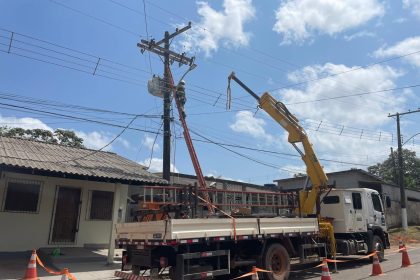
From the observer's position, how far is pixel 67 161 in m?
14.7

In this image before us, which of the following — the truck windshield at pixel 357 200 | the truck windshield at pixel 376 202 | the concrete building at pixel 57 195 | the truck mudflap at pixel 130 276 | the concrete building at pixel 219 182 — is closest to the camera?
the truck mudflap at pixel 130 276

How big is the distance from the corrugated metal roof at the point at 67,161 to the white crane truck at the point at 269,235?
3884 mm

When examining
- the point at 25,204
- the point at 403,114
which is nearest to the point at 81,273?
the point at 25,204

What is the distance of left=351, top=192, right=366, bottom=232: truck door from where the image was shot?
1423 cm

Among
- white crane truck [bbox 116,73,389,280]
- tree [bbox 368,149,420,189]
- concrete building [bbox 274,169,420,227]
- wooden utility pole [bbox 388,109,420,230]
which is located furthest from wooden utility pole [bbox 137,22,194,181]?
tree [bbox 368,149,420,189]

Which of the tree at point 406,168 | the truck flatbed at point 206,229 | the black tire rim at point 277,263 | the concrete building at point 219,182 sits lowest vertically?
the black tire rim at point 277,263

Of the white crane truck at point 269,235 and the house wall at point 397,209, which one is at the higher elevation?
the house wall at point 397,209

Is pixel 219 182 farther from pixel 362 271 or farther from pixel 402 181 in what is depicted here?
pixel 362 271

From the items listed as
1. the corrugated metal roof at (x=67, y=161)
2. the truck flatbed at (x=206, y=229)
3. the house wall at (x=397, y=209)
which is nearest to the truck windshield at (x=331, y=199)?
the truck flatbed at (x=206, y=229)

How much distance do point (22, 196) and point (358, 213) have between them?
1186cm

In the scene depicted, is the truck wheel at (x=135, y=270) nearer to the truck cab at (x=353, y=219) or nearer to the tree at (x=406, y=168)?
the truck cab at (x=353, y=219)

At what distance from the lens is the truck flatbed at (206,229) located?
8.63m

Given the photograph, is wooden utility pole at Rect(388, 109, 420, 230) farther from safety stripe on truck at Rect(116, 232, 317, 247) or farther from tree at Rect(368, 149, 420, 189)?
tree at Rect(368, 149, 420, 189)

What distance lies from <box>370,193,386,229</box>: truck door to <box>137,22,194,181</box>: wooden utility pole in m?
8.52
